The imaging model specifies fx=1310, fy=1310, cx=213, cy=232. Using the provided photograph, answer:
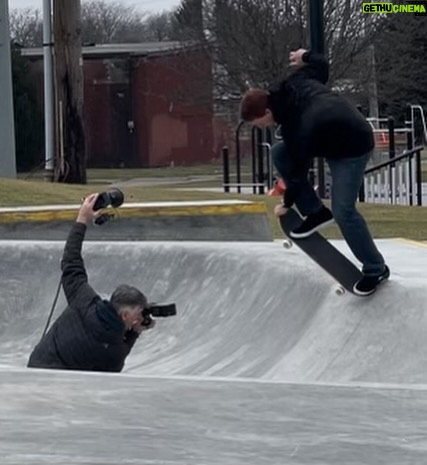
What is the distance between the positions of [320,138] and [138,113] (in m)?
45.7

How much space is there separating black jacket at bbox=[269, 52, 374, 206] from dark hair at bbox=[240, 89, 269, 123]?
5 cm

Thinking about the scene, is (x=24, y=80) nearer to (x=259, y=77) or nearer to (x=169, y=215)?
(x=259, y=77)

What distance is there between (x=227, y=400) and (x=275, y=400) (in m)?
0.18

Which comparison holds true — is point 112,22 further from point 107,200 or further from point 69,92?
point 107,200

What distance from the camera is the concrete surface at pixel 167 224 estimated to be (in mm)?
11438

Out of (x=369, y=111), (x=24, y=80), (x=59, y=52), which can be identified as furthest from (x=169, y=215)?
(x=24, y=80)

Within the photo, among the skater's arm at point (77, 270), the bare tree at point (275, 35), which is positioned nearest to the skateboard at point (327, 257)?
the skater's arm at point (77, 270)

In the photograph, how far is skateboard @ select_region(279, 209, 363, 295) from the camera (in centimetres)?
791

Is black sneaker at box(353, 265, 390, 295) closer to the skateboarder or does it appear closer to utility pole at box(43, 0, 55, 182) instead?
the skateboarder

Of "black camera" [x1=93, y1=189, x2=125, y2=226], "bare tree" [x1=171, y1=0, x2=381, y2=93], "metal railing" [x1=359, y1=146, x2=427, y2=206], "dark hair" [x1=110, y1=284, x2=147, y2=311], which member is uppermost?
"bare tree" [x1=171, y1=0, x2=381, y2=93]

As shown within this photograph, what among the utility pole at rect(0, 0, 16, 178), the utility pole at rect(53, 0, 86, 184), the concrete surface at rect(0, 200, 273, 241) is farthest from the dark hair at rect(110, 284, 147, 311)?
the utility pole at rect(53, 0, 86, 184)

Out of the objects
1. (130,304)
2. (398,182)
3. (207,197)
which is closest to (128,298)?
(130,304)

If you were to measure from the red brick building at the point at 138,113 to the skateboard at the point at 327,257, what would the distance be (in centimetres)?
4234

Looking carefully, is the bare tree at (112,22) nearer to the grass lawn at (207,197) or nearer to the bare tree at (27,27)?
the bare tree at (27,27)
